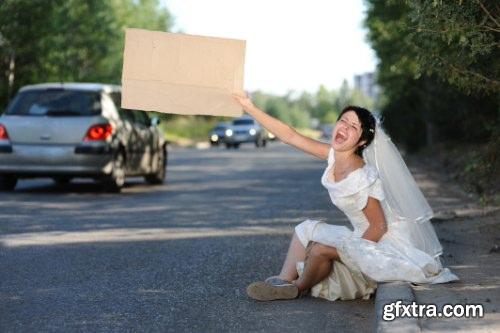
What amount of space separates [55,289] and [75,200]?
26.5 ft

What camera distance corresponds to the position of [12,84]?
29266mm

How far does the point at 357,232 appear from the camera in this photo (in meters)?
6.92

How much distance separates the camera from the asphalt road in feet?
20.7

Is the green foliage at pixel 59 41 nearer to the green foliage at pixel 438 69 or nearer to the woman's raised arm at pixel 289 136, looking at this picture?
the green foliage at pixel 438 69

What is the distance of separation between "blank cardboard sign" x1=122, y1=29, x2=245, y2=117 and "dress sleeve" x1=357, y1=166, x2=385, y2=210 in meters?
1.06

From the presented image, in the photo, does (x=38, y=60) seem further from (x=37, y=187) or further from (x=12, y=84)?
(x=37, y=187)

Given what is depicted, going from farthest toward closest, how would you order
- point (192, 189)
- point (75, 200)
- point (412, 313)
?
point (192, 189) < point (75, 200) < point (412, 313)

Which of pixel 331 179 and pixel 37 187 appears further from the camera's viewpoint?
pixel 37 187

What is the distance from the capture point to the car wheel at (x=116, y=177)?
54.1 feet

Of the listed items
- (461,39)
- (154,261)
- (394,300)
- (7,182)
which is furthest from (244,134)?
(394,300)

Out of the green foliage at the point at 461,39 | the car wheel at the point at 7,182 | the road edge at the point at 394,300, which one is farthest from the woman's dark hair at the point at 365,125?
the car wheel at the point at 7,182

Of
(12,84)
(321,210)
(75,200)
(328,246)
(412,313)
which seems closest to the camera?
(412,313)

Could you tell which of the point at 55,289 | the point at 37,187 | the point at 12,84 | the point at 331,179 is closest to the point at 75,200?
the point at 37,187

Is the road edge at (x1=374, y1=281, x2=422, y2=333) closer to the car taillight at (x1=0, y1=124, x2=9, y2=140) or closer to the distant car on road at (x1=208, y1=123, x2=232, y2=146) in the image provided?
the car taillight at (x1=0, y1=124, x2=9, y2=140)
